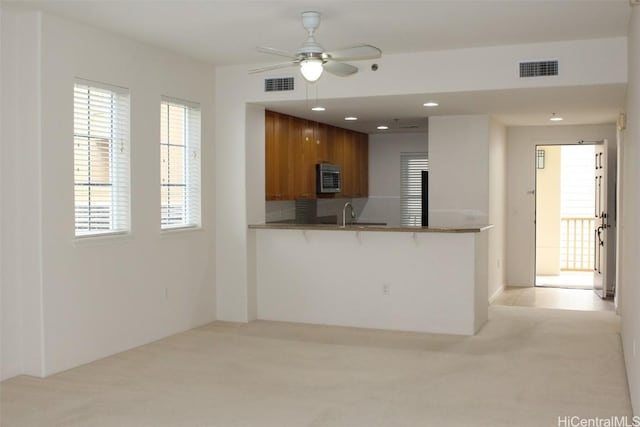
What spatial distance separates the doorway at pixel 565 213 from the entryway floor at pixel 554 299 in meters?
A: 1.44

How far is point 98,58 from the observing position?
17.5 ft

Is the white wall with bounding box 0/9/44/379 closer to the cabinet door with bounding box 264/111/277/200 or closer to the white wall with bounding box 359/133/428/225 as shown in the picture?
the cabinet door with bounding box 264/111/277/200

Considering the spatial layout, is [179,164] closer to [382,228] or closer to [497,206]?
[382,228]

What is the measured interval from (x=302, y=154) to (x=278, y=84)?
170 centimetres

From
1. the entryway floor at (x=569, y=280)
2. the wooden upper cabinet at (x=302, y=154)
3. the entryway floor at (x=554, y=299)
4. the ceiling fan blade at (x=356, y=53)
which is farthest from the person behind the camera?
the entryway floor at (x=569, y=280)

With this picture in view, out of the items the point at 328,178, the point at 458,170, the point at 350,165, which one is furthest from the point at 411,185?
the point at 458,170

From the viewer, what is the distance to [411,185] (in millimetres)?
10617

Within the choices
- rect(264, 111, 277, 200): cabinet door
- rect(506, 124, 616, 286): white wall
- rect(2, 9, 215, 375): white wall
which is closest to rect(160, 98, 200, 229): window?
rect(2, 9, 215, 375): white wall

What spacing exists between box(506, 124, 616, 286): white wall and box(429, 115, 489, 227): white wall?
1.86 meters

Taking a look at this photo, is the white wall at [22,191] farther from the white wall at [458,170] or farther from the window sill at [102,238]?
the white wall at [458,170]

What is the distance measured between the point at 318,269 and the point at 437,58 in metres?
2.46

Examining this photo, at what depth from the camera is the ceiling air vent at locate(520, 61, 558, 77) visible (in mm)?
5770

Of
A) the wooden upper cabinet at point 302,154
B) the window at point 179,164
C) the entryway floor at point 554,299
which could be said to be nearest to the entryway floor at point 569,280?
the entryway floor at point 554,299

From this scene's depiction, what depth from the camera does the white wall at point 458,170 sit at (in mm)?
7965
